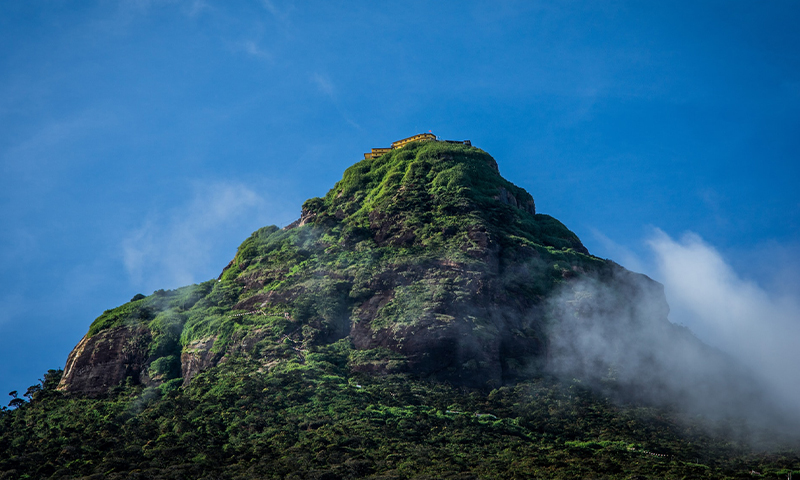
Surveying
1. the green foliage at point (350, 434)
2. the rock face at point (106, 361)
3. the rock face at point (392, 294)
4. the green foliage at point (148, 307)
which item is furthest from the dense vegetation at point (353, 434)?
the green foliage at point (148, 307)

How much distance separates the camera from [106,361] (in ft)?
322

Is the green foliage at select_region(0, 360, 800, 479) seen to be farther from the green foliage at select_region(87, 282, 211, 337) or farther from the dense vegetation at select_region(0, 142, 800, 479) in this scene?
the green foliage at select_region(87, 282, 211, 337)

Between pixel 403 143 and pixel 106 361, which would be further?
pixel 403 143

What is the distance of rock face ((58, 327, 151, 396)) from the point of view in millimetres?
95812

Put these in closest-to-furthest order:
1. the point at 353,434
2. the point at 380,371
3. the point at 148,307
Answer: the point at 353,434
the point at 380,371
the point at 148,307

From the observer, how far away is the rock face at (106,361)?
95812 mm

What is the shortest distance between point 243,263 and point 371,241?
1915 centimetres

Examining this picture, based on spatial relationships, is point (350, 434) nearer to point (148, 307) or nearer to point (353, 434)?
point (353, 434)

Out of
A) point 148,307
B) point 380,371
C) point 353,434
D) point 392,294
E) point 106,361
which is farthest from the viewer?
point 148,307

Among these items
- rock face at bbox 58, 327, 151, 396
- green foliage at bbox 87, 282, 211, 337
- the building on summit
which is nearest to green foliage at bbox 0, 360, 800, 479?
rock face at bbox 58, 327, 151, 396

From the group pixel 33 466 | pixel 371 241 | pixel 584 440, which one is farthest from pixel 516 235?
pixel 33 466

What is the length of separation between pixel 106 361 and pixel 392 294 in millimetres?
36199

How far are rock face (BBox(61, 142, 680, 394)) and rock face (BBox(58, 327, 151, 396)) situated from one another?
0.53 ft

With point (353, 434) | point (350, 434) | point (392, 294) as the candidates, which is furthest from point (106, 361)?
point (353, 434)
